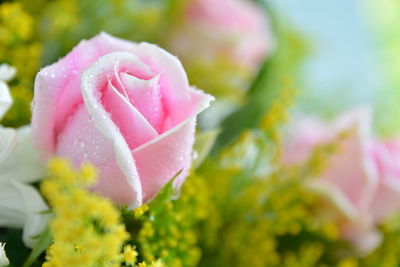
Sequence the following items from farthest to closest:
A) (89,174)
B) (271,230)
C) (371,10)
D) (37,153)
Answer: (371,10), (271,230), (37,153), (89,174)

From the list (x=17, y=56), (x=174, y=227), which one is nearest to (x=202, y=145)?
(x=174, y=227)

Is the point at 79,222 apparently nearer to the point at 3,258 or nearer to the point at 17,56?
the point at 3,258

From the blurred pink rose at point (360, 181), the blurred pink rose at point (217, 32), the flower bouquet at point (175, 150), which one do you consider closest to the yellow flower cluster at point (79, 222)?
the flower bouquet at point (175, 150)

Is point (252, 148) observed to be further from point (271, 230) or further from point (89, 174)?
point (89, 174)

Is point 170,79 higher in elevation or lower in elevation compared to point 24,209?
higher

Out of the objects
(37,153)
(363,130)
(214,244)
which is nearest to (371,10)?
(363,130)
